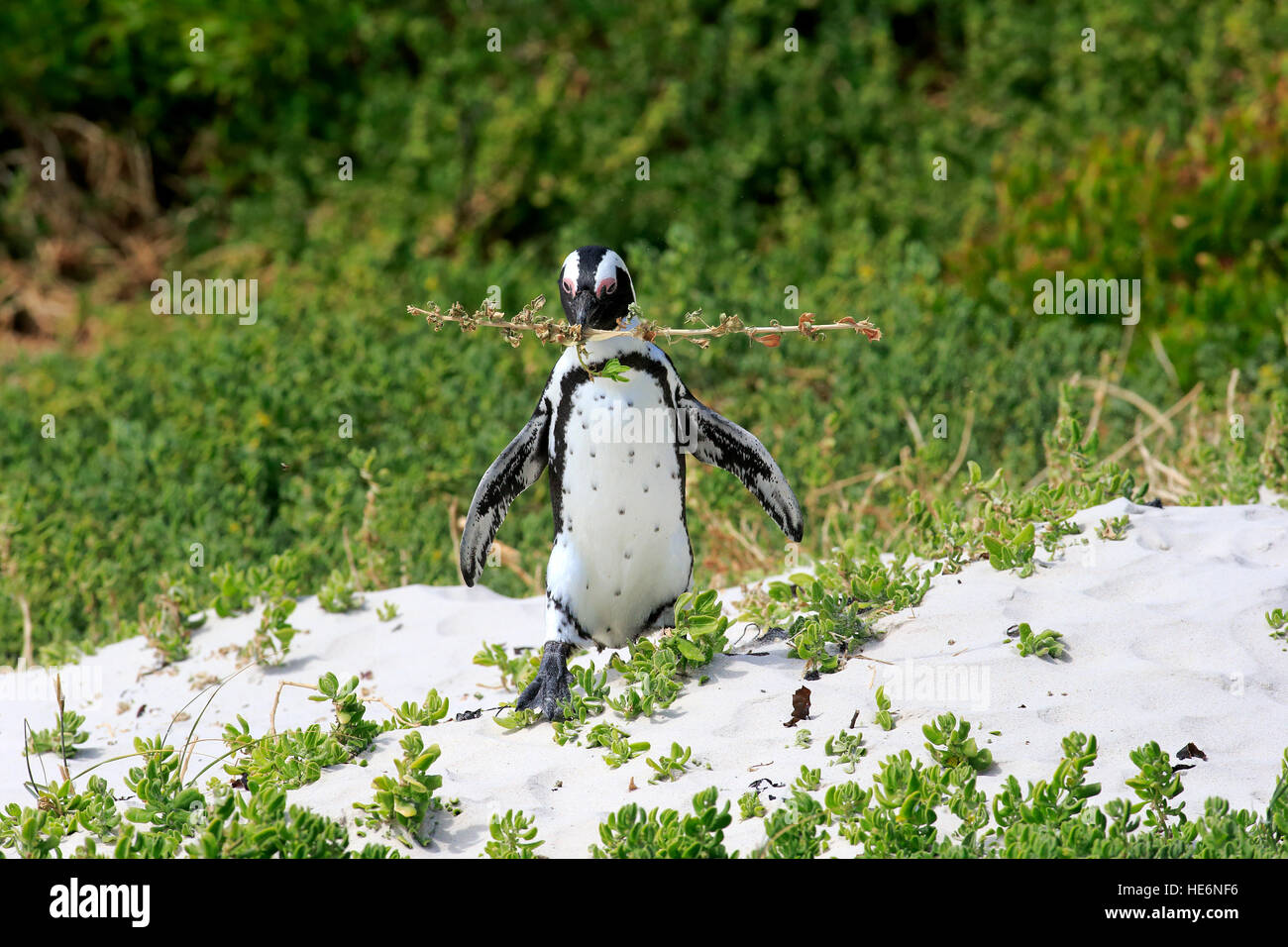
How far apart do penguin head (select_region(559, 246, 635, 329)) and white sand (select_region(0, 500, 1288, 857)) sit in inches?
40.4

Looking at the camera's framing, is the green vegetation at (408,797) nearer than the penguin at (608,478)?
Yes

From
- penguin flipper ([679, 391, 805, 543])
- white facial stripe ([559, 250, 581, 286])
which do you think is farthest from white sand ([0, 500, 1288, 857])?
white facial stripe ([559, 250, 581, 286])

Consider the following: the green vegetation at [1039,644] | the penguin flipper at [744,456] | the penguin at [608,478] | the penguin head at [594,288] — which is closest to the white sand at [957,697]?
the green vegetation at [1039,644]

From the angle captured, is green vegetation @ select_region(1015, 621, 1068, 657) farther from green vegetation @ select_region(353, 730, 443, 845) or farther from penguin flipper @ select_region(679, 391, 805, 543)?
green vegetation @ select_region(353, 730, 443, 845)

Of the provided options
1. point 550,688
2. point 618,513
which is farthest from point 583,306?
point 550,688

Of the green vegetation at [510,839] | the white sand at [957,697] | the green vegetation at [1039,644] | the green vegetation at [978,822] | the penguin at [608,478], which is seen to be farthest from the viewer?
the penguin at [608,478]

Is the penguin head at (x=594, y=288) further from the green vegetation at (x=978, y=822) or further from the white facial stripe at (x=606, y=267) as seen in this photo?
the green vegetation at (x=978, y=822)

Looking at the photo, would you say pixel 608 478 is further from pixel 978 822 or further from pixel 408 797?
pixel 978 822

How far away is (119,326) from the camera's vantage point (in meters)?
10.5

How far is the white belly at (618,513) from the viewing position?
12.9 feet

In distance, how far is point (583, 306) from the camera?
3803 millimetres

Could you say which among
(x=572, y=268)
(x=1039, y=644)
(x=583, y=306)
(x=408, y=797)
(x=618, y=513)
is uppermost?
(x=572, y=268)

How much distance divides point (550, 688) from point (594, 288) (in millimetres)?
1098
